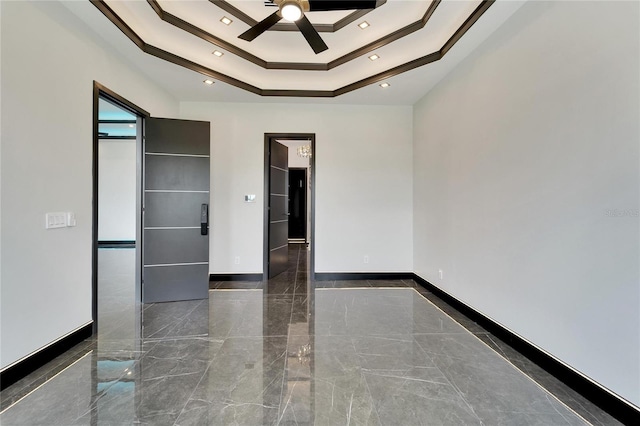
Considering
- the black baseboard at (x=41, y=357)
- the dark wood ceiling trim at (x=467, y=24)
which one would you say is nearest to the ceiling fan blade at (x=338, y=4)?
the dark wood ceiling trim at (x=467, y=24)

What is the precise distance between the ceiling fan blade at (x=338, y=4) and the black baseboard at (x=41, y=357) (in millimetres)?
3297

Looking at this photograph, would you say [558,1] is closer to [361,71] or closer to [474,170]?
[474,170]

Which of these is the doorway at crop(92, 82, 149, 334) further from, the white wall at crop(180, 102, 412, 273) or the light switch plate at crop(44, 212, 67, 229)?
the light switch plate at crop(44, 212, 67, 229)

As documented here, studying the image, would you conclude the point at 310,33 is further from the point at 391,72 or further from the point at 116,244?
the point at 116,244

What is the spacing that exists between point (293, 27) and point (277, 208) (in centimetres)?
275

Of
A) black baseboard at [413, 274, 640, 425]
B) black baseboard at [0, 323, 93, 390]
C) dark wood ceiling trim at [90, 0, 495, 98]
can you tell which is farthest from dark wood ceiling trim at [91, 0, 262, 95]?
black baseboard at [413, 274, 640, 425]

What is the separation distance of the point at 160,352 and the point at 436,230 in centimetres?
343

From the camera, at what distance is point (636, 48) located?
154cm

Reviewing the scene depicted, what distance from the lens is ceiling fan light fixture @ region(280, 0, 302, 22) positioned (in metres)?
1.99

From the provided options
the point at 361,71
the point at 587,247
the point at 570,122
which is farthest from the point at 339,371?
the point at 361,71

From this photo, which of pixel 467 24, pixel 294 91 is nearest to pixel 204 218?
pixel 294 91

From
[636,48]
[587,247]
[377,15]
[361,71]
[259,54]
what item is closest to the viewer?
[636,48]

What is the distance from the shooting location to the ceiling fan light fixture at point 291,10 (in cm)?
199

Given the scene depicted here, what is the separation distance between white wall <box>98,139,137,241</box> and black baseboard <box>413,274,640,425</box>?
8347 millimetres
